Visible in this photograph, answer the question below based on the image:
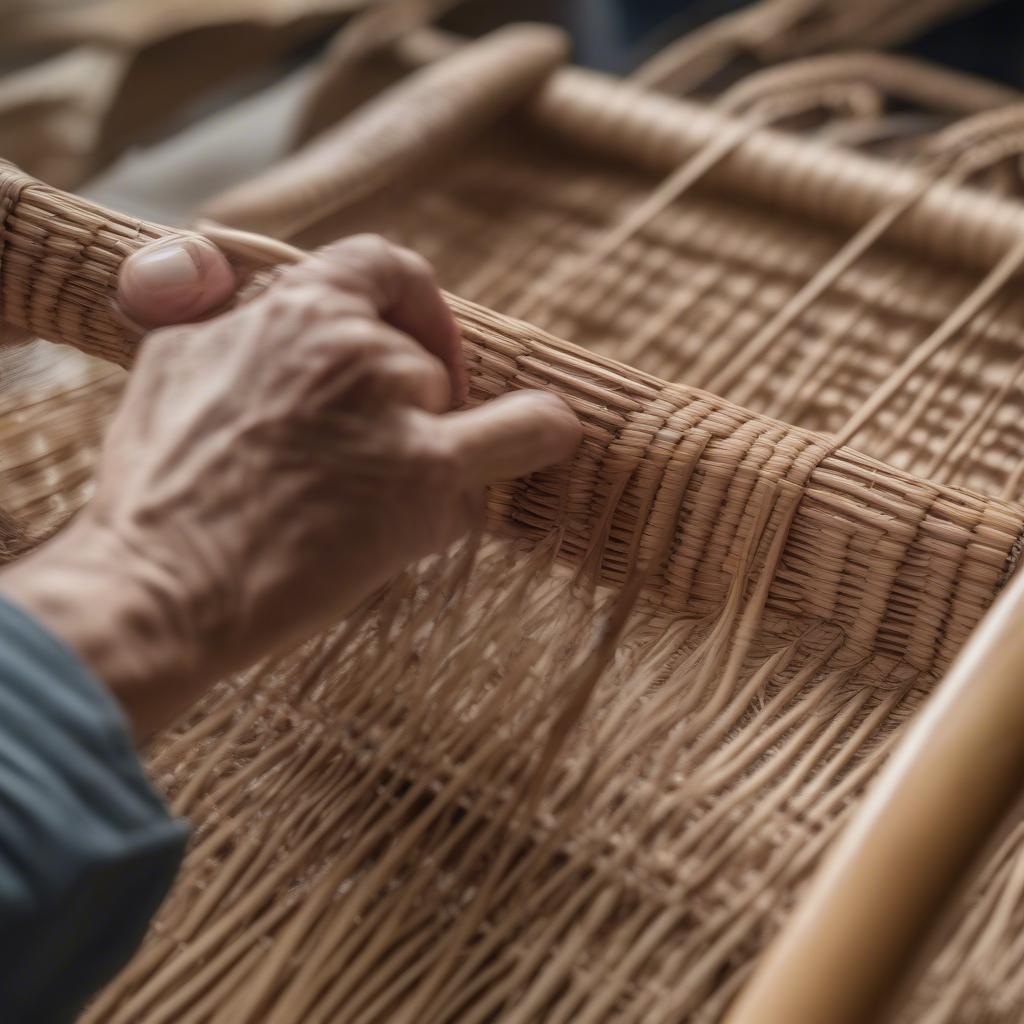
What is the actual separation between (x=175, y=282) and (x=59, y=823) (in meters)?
0.26

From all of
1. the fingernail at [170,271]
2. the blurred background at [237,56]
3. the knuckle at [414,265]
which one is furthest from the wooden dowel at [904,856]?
the blurred background at [237,56]

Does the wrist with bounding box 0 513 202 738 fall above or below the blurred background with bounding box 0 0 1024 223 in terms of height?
above

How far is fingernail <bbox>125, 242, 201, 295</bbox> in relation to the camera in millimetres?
A: 547

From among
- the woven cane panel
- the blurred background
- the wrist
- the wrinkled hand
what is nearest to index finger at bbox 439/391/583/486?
the wrinkled hand

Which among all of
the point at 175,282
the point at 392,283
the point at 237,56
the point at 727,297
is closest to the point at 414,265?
the point at 392,283

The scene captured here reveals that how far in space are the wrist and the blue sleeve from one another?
14 mm

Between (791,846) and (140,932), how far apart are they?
0.92ft

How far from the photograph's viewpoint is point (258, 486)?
17.7 inches

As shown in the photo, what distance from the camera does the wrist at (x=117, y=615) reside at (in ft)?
1.36

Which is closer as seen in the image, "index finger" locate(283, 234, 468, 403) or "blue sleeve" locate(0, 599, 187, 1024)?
"blue sleeve" locate(0, 599, 187, 1024)

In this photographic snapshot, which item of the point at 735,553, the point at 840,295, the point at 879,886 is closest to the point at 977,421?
the point at 840,295

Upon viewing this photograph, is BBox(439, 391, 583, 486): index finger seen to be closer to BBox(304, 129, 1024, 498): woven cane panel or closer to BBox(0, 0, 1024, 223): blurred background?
BBox(304, 129, 1024, 498): woven cane panel

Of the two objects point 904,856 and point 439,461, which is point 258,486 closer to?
point 439,461

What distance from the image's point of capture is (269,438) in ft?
1.49
